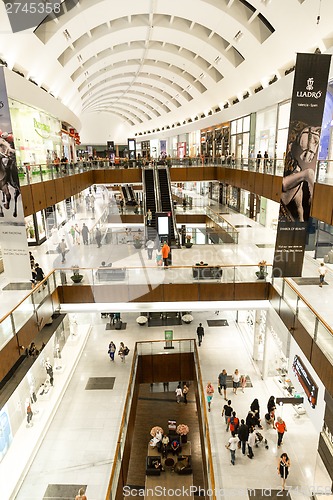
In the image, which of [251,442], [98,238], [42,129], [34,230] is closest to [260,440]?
[251,442]

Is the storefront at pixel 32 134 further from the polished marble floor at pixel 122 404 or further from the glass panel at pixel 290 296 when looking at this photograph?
the glass panel at pixel 290 296

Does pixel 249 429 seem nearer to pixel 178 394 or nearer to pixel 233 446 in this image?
pixel 233 446

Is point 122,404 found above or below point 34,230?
below

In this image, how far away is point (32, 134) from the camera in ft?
82.5

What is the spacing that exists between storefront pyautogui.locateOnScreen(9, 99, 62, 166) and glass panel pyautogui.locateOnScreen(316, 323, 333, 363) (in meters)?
16.6

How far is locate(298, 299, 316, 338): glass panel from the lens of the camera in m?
9.25

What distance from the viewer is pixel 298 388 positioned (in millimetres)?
10383

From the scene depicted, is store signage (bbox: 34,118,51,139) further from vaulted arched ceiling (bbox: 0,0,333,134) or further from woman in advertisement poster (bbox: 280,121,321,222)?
woman in advertisement poster (bbox: 280,121,321,222)

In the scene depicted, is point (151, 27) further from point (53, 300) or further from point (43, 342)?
point (43, 342)

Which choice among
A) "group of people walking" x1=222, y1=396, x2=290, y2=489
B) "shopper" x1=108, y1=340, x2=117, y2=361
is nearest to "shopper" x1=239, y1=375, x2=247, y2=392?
"group of people walking" x1=222, y1=396, x2=290, y2=489

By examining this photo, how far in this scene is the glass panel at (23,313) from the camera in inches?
378

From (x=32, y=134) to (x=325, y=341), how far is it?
2363cm

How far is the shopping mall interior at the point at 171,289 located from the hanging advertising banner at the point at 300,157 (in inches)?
1.6

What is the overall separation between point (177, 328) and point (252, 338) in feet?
13.4
